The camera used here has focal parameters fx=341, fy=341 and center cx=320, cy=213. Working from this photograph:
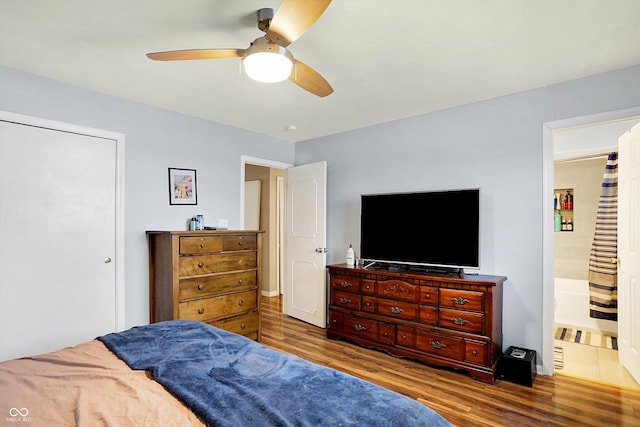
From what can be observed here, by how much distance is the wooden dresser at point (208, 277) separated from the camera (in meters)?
3.03

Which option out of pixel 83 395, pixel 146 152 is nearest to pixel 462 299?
pixel 83 395

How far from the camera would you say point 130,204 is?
3238mm

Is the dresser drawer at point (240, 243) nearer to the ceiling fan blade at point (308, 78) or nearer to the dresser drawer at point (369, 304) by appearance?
the dresser drawer at point (369, 304)

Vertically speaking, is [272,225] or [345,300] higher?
[272,225]

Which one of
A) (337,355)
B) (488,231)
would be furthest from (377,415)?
(488,231)

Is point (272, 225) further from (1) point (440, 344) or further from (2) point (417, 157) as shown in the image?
(1) point (440, 344)

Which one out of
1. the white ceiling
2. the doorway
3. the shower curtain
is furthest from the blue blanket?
the doorway

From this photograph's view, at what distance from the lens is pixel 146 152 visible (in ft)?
11.1

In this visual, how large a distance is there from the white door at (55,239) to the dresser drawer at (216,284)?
0.66m

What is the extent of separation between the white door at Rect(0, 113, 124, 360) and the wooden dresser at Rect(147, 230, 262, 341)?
395 mm

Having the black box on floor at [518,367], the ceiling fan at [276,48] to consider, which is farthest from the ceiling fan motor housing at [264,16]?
the black box on floor at [518,367]

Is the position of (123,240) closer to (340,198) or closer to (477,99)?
(340,198)

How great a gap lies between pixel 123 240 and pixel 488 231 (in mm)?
3412

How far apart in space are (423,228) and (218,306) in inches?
83.9
